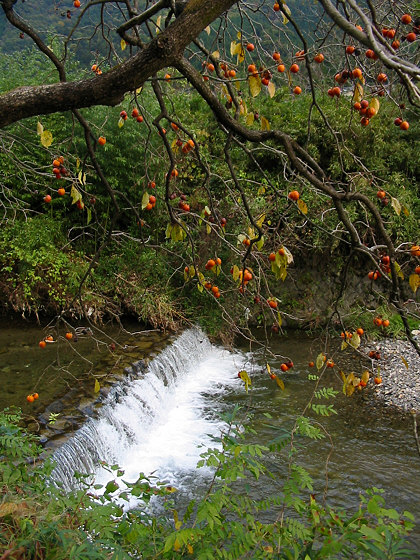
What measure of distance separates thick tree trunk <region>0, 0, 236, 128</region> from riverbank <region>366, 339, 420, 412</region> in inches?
172

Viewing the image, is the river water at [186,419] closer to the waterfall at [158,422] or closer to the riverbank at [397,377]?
the waterfall at [158,422]

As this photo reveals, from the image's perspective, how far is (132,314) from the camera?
7.14 meters

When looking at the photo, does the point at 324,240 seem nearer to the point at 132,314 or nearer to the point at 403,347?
the point at 403,347

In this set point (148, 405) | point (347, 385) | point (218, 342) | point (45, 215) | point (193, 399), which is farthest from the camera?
point (218, 342)

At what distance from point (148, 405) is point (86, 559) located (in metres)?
3.29

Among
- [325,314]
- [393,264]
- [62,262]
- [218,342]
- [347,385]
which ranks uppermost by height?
[62,262]

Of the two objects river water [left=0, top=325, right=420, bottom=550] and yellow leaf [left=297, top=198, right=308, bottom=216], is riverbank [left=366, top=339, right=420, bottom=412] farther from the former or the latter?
yellow leaf [left=297, top=198, right=308, bottom=216]

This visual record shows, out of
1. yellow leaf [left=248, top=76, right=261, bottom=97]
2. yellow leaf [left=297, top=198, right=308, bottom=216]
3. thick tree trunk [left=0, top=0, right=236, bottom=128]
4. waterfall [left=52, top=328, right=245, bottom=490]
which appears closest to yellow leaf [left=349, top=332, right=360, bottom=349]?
yellow leaf [left=297, top=198, right=308, bottom=216]

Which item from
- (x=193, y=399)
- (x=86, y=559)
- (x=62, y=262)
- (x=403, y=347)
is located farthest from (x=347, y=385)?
(x=403, y=347)

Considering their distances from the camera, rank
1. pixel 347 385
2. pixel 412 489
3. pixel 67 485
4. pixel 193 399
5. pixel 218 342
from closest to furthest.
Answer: pixel 347 385 < pixel 67 485 < pixel 412 489 < pixel 193 399 < pixel 218 342

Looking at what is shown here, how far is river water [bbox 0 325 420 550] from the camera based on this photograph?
406cm

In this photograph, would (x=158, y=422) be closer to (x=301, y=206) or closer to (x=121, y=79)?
(x=301, y=206)

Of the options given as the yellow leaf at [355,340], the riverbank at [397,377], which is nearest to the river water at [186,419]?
the riverbank at [397,377]

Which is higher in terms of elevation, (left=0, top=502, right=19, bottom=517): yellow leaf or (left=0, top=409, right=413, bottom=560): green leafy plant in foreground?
(left=0, top=502, right=19, bottom=517): yellow leaf
